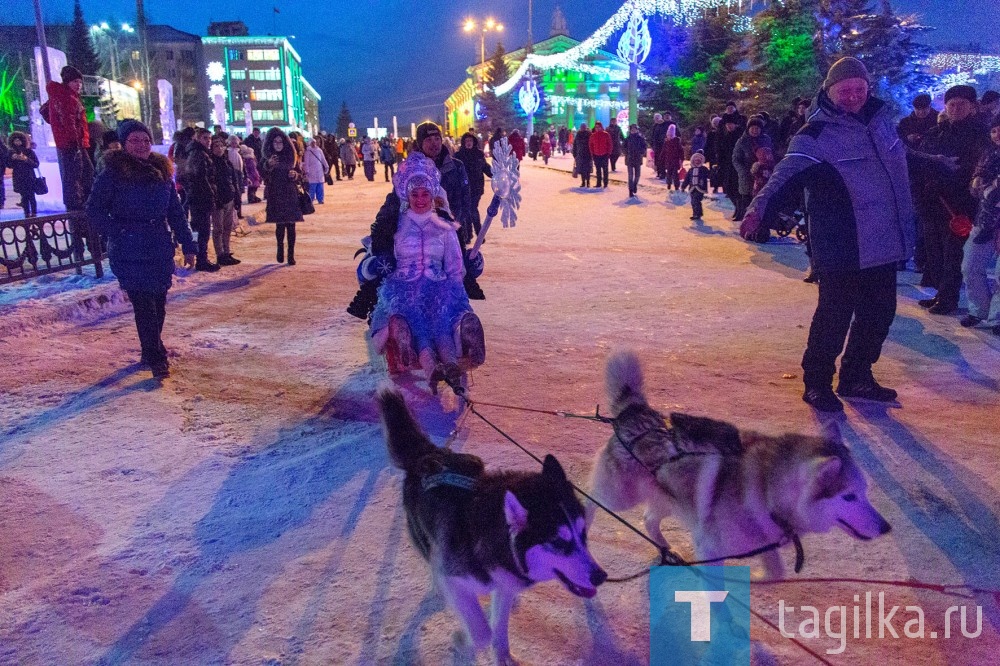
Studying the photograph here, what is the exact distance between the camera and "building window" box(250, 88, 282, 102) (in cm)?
10681

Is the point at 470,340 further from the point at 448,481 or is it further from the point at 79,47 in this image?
the point at 79,47

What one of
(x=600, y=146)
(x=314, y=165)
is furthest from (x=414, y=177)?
(x=600, y=146)

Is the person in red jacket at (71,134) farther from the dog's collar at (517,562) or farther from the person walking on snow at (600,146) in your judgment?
the person walking on snow at (600,146)

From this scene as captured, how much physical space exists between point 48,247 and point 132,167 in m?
4.22

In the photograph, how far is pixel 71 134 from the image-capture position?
10.2m

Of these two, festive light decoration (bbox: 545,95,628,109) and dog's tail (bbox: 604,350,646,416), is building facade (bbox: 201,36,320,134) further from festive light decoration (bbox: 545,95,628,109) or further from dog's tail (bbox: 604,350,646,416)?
dog's tail (bbox: 604,350,646,416)

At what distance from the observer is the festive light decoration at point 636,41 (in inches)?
1002

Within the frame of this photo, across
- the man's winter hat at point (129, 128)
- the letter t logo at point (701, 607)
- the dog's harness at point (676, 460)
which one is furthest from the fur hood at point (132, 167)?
the letter t logo at point (701, 607)

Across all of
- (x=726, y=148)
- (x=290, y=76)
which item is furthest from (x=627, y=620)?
(x=290, y=76)

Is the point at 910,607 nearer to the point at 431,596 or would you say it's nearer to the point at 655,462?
the point at 655,462

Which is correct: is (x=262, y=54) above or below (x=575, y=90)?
above

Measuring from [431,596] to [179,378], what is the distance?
148 inches

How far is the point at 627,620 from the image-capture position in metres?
2.81

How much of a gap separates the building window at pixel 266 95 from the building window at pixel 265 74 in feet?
5.79
